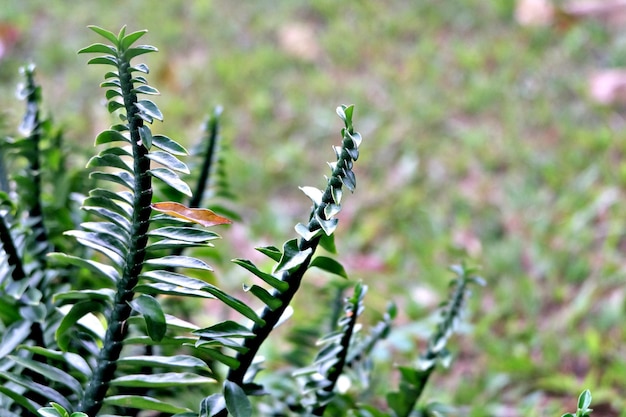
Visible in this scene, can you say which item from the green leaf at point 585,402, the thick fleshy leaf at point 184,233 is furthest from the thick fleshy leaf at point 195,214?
the green leaf at point 585,402

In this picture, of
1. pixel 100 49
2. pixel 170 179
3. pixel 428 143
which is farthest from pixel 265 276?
pixel 428 143

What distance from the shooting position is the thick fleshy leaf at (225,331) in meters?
0.75

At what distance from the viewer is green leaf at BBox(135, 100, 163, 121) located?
70 centimetres

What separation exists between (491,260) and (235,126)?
4.52 ft

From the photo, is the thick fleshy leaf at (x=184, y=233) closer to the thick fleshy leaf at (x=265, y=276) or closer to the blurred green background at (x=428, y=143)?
the thick fleshy leaf at (x=265, y=276)

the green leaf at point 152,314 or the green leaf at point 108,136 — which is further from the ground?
the green leaf at point 108,136

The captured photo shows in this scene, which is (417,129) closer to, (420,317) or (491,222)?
(491,222)

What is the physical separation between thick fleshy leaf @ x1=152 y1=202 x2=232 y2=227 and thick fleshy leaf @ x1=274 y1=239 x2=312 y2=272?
142 mm

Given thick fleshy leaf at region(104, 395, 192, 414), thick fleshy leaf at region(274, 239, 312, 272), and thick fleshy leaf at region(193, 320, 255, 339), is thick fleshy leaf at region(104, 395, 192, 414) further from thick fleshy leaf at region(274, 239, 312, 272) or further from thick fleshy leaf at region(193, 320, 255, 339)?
thick fleshy leaf at region(274, 239, 312, 272)

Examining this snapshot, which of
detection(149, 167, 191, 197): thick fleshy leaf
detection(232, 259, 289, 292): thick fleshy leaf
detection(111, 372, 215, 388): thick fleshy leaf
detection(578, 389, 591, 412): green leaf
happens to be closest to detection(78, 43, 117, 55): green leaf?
detection(149, 167, 191, 197): thick fleshy leaf

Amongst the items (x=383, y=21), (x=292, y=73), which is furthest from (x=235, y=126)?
(x=383, y=21)

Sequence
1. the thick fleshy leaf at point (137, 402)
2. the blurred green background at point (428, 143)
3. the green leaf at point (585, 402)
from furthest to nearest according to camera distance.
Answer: the blurred green background at point (428, 143) < the thick fleshy leaf at point (137, 402) < the green leaf at point (585, 402)

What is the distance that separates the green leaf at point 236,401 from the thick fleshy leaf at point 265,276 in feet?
0.41

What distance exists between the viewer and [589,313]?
7.21 ft
